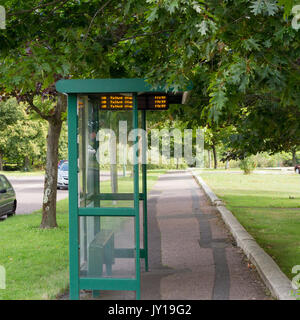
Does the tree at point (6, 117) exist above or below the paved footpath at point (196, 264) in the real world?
above

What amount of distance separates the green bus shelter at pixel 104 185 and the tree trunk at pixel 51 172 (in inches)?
244

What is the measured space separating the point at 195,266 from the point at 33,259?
282 centimetres

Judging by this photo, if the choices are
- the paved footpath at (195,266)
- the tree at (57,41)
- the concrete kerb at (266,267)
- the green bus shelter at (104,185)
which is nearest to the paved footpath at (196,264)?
the paved footpath at (195,266)

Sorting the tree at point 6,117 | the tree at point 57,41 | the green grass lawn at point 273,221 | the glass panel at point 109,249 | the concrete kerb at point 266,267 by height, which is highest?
the tree at point 6,117

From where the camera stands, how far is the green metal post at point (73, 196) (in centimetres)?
574

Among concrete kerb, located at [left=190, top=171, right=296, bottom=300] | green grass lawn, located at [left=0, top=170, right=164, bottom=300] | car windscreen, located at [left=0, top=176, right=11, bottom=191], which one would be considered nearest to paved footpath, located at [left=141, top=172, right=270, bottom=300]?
concrete kerb, located at [left=190, top=171, right=296, bottom=300]

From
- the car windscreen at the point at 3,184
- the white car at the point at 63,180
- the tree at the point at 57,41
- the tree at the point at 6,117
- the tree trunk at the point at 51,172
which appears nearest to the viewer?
the tree at the point at 57,41

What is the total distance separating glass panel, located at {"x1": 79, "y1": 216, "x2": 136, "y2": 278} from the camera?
5914 mm

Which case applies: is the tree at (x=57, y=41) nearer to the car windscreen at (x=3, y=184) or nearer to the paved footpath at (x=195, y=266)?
the paved footpath at (x=195, y=266)

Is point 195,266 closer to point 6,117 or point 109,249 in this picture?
point 109,249

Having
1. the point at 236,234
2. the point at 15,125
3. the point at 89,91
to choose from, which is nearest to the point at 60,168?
the point at 236,234

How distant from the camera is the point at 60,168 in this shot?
2980cm

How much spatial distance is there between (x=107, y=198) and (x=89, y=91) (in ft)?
4.62

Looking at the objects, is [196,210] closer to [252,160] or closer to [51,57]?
[51,57]
